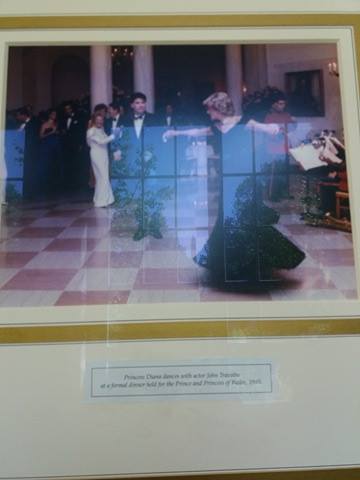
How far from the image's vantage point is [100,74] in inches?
30.7

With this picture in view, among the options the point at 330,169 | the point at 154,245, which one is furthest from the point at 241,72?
the point at 154,245

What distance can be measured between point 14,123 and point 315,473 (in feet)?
3.04

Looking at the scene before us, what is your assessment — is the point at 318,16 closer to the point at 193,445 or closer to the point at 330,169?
the point at 330,169

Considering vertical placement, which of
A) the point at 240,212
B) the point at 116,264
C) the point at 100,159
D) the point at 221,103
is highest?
the point at 221,103

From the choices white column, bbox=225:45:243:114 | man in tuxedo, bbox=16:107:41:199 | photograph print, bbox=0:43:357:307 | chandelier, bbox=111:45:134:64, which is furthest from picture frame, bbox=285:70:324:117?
man in tuxedo, bbox=16:107:41:199

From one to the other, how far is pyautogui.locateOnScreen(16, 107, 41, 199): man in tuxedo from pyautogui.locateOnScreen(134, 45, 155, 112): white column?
240mm

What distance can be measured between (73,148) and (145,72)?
0.23 metres

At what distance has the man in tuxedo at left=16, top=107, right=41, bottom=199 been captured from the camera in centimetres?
77

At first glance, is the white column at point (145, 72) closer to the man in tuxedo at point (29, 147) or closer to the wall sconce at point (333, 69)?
the man in tuxedo at point (29, 147)

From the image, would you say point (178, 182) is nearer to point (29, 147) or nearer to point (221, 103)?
point (221, 103)
